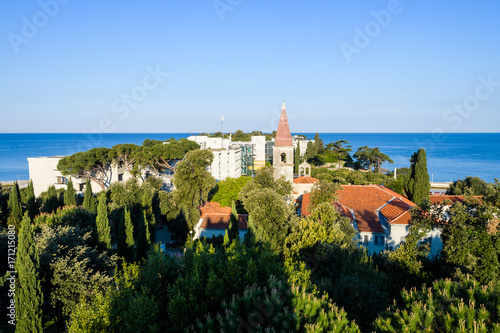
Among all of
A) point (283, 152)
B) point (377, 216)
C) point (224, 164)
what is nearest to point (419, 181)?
point (377, 216)

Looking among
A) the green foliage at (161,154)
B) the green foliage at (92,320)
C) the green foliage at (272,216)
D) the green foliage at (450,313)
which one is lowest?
the green foliage at (272,216)

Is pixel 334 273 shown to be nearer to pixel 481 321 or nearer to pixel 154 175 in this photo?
pixel 481 321

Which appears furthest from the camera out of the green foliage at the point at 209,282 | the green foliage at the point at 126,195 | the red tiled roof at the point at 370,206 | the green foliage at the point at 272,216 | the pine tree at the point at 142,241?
the green foliage at the point at 126,195

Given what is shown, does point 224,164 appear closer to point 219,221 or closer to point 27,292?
point 219,221

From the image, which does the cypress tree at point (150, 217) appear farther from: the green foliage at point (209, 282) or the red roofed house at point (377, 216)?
the green foliage at point (209, 282)

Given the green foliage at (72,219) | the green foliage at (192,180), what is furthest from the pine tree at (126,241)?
the green foliage at (192,180)

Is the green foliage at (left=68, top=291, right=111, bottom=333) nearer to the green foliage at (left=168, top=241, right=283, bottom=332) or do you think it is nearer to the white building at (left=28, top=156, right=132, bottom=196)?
the green foliage at (left=168, top=241, right=283, bottom=332)
